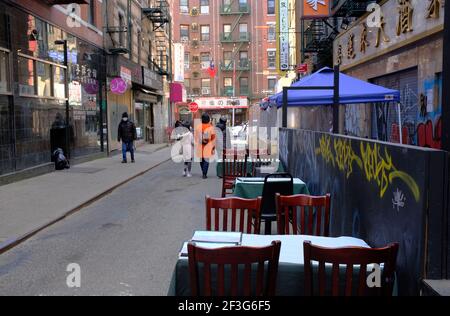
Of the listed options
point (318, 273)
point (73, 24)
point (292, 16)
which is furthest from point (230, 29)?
point (318, 273)

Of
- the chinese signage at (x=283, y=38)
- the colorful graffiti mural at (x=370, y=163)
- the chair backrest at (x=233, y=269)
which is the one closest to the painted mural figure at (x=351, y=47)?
the colorful graffiti mural at (x=370, y=163)

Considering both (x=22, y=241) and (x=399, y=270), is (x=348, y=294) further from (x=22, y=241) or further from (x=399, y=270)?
(x=22, y=241)

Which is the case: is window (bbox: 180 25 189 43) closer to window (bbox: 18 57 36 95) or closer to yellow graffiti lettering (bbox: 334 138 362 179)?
window (bbox: 18 57 36 95)

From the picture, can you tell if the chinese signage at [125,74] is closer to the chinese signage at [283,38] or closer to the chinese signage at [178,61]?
the chinese signage at [283,38]

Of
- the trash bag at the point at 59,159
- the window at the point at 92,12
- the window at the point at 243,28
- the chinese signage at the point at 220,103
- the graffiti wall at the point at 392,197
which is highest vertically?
the window at the point at 243,28

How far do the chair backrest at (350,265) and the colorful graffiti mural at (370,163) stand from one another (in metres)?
0.46

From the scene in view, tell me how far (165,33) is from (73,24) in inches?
813

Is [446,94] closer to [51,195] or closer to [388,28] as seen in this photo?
[51,195]

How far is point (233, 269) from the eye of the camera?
3.21m

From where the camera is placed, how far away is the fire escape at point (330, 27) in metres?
16.1

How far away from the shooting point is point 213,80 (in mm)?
59188

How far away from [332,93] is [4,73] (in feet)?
27.7

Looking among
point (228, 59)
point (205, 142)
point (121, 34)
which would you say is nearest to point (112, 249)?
point (205, 142)

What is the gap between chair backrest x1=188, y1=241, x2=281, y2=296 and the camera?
3.19 metres
